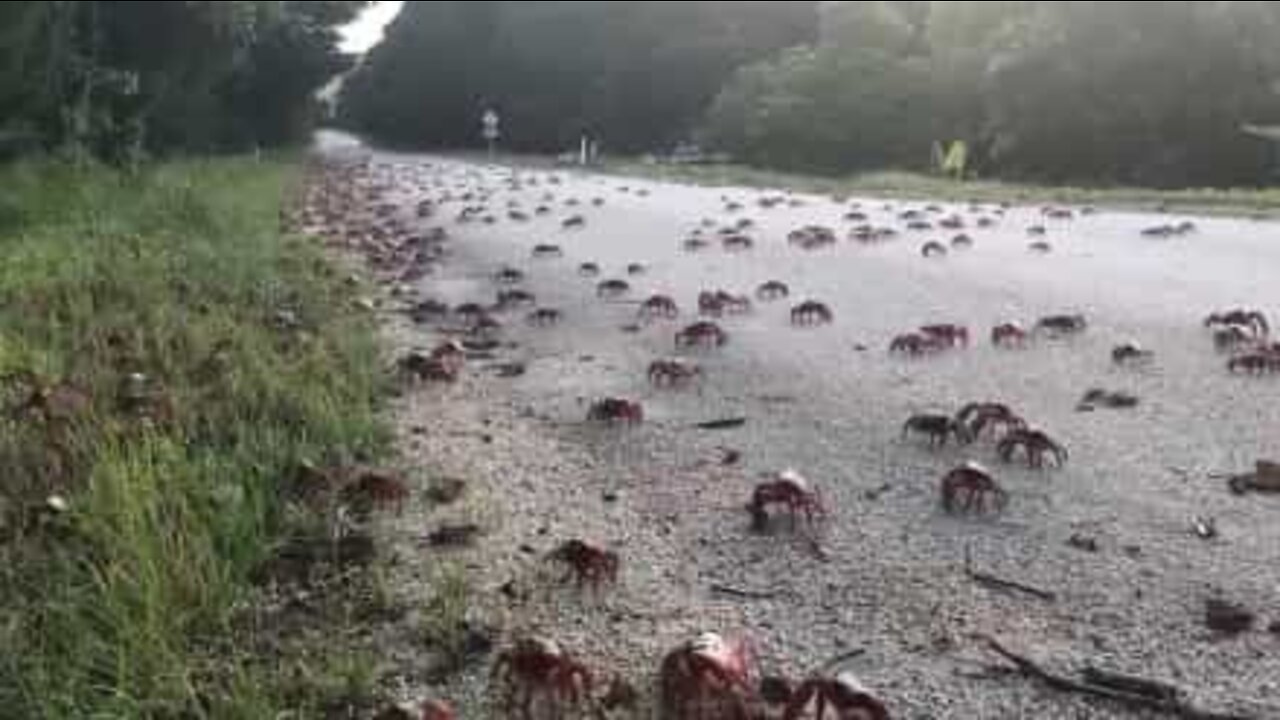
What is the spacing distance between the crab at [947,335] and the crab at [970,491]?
128 inches

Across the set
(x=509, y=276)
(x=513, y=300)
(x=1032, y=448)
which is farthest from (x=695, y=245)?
(x=1032, y=448)

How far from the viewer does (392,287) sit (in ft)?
38.2

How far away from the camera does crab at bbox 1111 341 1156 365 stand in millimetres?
7785

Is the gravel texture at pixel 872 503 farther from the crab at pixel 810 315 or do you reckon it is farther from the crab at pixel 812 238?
the crab at pixel 812 238

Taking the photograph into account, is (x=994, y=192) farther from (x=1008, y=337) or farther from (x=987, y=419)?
(x=987, y=419)

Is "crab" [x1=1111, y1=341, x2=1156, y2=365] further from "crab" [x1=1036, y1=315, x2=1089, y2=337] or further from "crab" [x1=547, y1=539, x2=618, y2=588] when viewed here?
"crab" [x1=547, y1=539, x2=618, y2=588]

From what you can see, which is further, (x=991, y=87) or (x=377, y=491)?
(x=991, y=87)

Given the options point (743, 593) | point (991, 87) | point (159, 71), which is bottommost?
point (743, 593)

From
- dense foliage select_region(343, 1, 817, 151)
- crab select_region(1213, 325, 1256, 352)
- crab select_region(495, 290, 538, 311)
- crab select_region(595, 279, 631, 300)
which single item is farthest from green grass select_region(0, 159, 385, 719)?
dense foliage select_region(343, 1, 817, 151)

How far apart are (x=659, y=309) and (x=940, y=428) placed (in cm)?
422

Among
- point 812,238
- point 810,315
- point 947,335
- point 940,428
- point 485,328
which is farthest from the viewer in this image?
point 812,238

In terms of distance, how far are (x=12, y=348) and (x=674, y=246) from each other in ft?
29.0

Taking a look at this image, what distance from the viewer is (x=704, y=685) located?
3.37 meters

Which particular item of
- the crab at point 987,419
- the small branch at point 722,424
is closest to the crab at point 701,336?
the small branch at point 722,424
